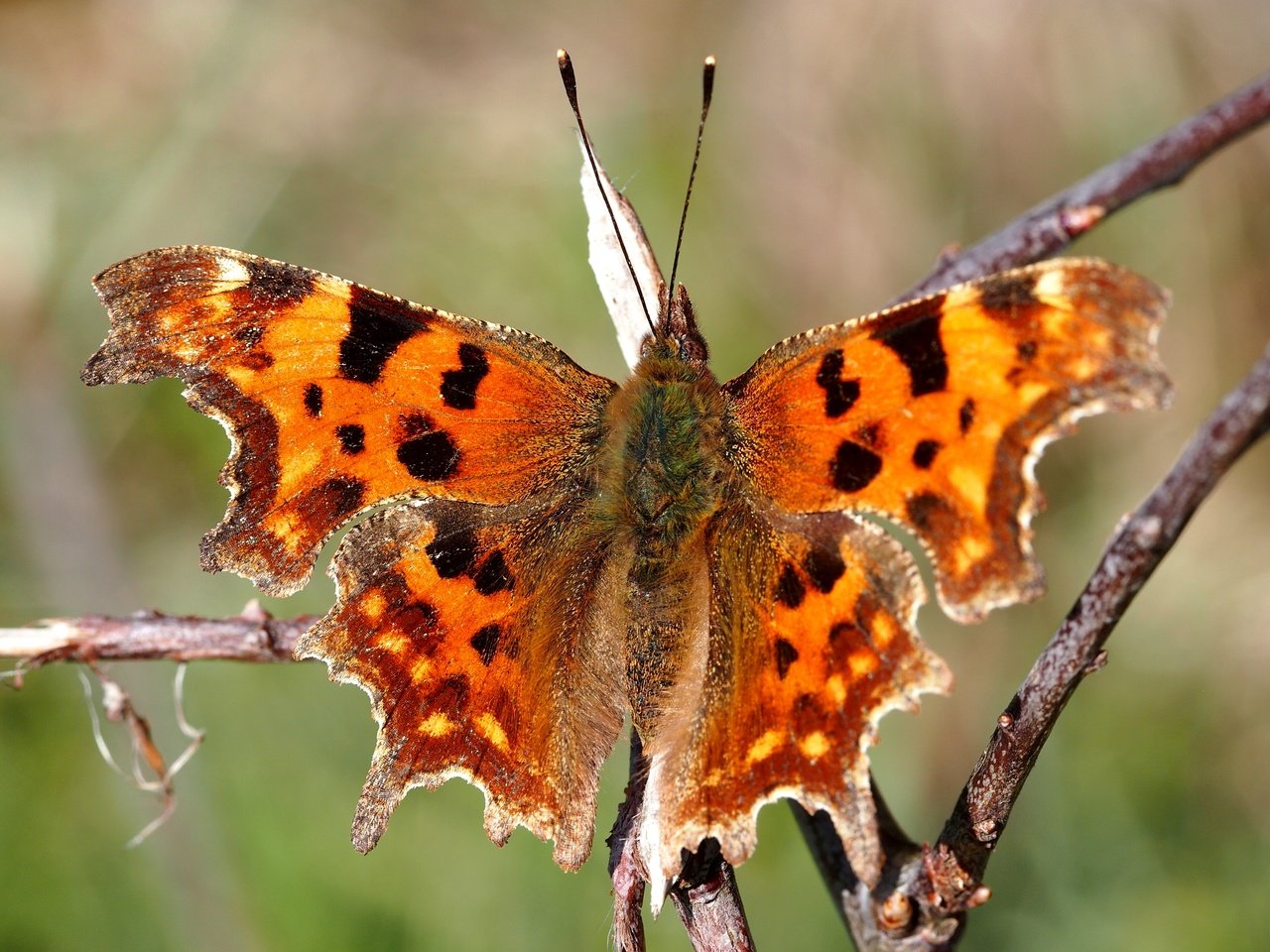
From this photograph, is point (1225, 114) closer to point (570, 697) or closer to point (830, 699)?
point (830, 699)

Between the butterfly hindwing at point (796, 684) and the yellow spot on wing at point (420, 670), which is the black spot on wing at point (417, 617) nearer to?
the yellow spot on wing at point (420, 670)

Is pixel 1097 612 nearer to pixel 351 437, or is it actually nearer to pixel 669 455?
pixel 669 455

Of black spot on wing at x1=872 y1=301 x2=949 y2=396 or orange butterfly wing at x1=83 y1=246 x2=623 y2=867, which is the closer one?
black spot on wing at x1=872 y1=301 x2=949 y2=396

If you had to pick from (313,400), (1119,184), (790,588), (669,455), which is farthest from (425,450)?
(1119,184)

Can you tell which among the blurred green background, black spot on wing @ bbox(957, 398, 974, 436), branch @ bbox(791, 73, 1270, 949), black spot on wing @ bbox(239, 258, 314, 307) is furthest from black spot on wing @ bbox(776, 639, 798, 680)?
the blurred green background

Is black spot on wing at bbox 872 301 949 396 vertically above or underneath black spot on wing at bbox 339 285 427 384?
underneath

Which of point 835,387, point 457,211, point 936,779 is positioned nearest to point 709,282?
point 457,211

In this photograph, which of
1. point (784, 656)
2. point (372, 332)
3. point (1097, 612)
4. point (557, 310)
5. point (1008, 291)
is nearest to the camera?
point (1097, 612)

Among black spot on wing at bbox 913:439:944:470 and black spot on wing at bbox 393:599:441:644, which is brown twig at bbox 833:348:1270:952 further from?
black spot on wing at bbox 393:599:441:644
